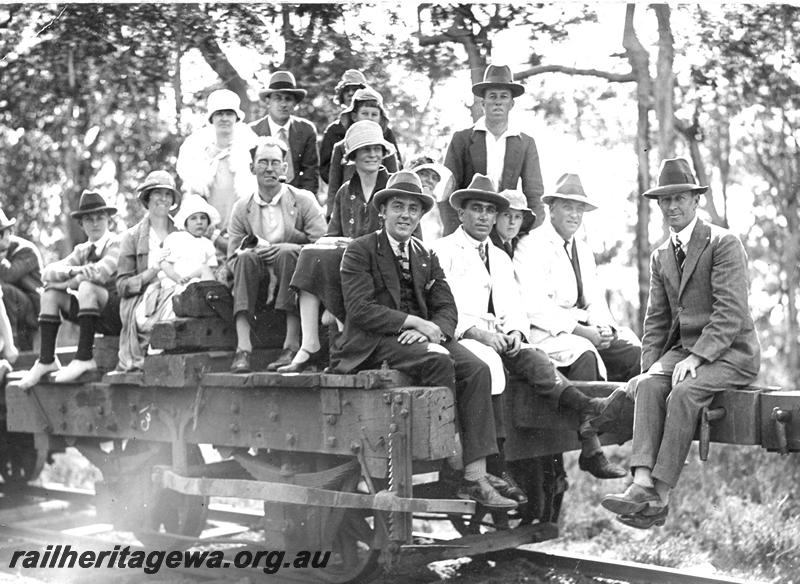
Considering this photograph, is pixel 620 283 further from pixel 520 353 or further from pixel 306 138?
pixel 520 353

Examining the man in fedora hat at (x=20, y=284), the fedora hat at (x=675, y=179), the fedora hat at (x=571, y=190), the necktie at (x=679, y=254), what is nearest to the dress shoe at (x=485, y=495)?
the necktie at (x=679, y=254)

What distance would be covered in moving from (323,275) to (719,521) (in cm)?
408

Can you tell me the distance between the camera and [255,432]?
20.0 feet

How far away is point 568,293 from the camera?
21.6 feet

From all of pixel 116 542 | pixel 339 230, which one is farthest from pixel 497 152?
pixel 116 542

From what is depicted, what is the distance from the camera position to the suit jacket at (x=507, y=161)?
721 cm

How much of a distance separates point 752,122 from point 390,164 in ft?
18.6

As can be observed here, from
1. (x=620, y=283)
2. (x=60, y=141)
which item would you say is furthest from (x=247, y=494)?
(x=620, y=283)

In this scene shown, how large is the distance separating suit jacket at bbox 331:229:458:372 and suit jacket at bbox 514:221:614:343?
2.81 ft

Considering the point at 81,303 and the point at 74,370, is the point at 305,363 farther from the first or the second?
the point at 81,303

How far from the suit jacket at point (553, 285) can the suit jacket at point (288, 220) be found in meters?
1.41

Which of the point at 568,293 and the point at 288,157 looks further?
the point at 288,157

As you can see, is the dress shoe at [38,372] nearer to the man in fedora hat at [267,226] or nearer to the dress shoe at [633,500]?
the man in fedora hat at [267,226]

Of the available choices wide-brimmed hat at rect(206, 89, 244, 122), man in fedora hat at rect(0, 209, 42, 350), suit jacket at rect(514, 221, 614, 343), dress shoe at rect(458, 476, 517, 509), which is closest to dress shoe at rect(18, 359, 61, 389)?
man in fedora hat at rect(0, 209, 42, 350)
